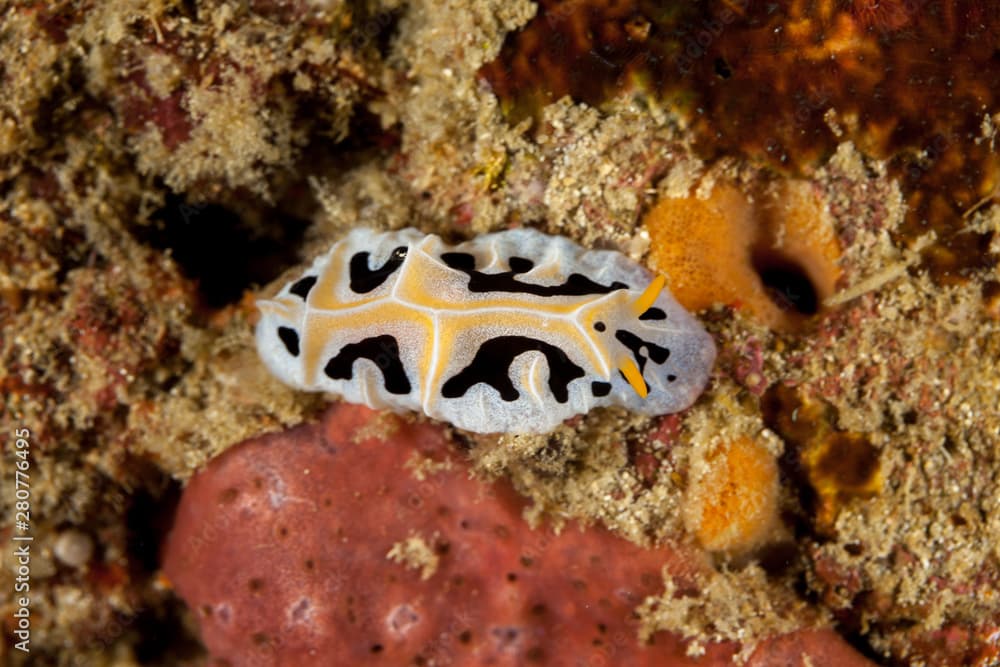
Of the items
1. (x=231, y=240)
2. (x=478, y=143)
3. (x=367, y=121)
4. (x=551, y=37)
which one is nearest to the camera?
(x=551, y=37)

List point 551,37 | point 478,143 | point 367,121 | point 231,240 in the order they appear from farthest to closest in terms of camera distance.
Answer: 1. point 231,240
2. point 367,121
3. point 478,143
4. point 551,37

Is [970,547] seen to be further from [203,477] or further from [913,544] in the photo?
[203,477]

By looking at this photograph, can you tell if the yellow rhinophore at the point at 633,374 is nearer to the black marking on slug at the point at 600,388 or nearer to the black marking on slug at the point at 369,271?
the black marking on slug at the point at 600,388

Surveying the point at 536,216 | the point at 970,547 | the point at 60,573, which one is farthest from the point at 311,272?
the point at 970,547

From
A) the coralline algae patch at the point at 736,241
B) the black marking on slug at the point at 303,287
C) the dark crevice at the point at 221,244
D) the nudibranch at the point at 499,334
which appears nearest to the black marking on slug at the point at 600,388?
the nudibranch at the point at 499,334

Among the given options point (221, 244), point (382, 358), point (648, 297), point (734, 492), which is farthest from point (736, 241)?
point (221, 244)

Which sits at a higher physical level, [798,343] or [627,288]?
[627,288]
